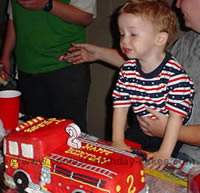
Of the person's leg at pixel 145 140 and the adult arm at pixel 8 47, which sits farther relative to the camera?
the adult arm at pixel 8 47

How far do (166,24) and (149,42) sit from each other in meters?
0.08

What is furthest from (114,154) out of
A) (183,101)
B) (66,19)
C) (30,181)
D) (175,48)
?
(66,19)

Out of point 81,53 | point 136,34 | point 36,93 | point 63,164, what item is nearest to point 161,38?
point 136,34

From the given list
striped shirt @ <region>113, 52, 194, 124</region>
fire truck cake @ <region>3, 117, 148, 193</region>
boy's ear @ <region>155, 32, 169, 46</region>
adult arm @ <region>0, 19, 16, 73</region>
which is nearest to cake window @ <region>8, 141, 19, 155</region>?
fire truck cake @ <region>3, 117, 148, 193</region>

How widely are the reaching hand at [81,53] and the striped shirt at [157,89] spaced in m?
0.50

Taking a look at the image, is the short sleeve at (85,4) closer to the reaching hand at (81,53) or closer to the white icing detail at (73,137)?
the reaching hand at (81,53)

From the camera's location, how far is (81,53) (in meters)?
1.69

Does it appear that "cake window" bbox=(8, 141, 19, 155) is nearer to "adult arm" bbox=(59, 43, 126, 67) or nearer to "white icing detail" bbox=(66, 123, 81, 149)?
"white icing detail" bbox=(66, 123, 81, 149)

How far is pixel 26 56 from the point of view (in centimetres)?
182

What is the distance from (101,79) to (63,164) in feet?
5.20

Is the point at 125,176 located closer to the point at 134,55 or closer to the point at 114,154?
the point at 114,154

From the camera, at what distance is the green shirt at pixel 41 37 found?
5.61 feet

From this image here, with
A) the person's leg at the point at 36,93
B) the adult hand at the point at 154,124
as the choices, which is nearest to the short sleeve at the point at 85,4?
the person's leg at the point at 36,93

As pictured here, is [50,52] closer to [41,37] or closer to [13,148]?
[41,37]
